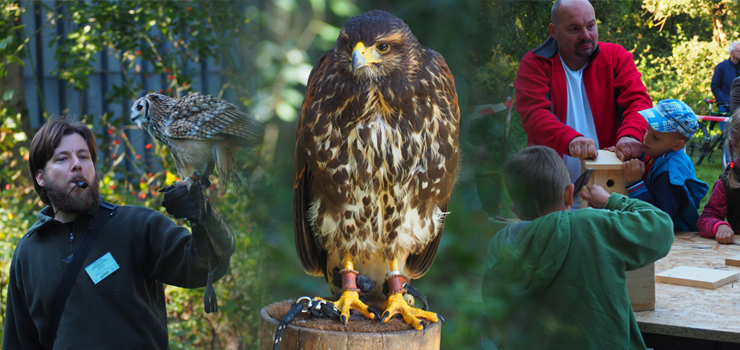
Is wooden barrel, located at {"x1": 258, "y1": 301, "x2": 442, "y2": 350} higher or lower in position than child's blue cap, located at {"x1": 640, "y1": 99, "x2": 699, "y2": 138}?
lower

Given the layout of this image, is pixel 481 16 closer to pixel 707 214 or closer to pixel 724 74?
pixel 707 214

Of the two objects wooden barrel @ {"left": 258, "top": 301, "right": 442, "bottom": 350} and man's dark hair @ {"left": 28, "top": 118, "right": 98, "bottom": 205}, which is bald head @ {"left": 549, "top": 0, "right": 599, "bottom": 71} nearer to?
wooden barrel @ {"left": 258, "top": 301, "right": 442, "bottom": 350}

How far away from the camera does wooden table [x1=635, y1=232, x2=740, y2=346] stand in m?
1.62

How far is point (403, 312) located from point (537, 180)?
615mm

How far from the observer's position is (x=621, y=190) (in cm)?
209

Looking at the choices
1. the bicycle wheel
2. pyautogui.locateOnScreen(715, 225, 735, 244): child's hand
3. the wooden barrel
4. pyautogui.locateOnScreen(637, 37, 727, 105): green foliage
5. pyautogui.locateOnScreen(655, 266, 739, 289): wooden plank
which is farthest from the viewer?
the bicycle wheel

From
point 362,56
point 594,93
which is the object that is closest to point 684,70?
point 594,93

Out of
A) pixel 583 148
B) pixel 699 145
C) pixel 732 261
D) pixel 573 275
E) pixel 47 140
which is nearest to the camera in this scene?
pixel 573 275

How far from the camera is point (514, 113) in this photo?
6.88 feet

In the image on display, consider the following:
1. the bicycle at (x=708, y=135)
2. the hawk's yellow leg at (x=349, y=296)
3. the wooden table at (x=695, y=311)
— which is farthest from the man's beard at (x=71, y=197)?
the bicycle at (x=708, y=135)

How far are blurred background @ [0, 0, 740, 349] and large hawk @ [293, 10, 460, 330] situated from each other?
13 centimetres

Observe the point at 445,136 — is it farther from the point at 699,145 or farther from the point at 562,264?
the point at 699,145

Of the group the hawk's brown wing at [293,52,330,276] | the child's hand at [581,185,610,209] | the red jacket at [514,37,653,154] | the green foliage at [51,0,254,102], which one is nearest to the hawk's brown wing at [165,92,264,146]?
the hawk's brown wing at [293,52,330,276]

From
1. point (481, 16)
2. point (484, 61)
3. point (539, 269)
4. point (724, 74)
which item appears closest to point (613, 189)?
point (539, 269)
